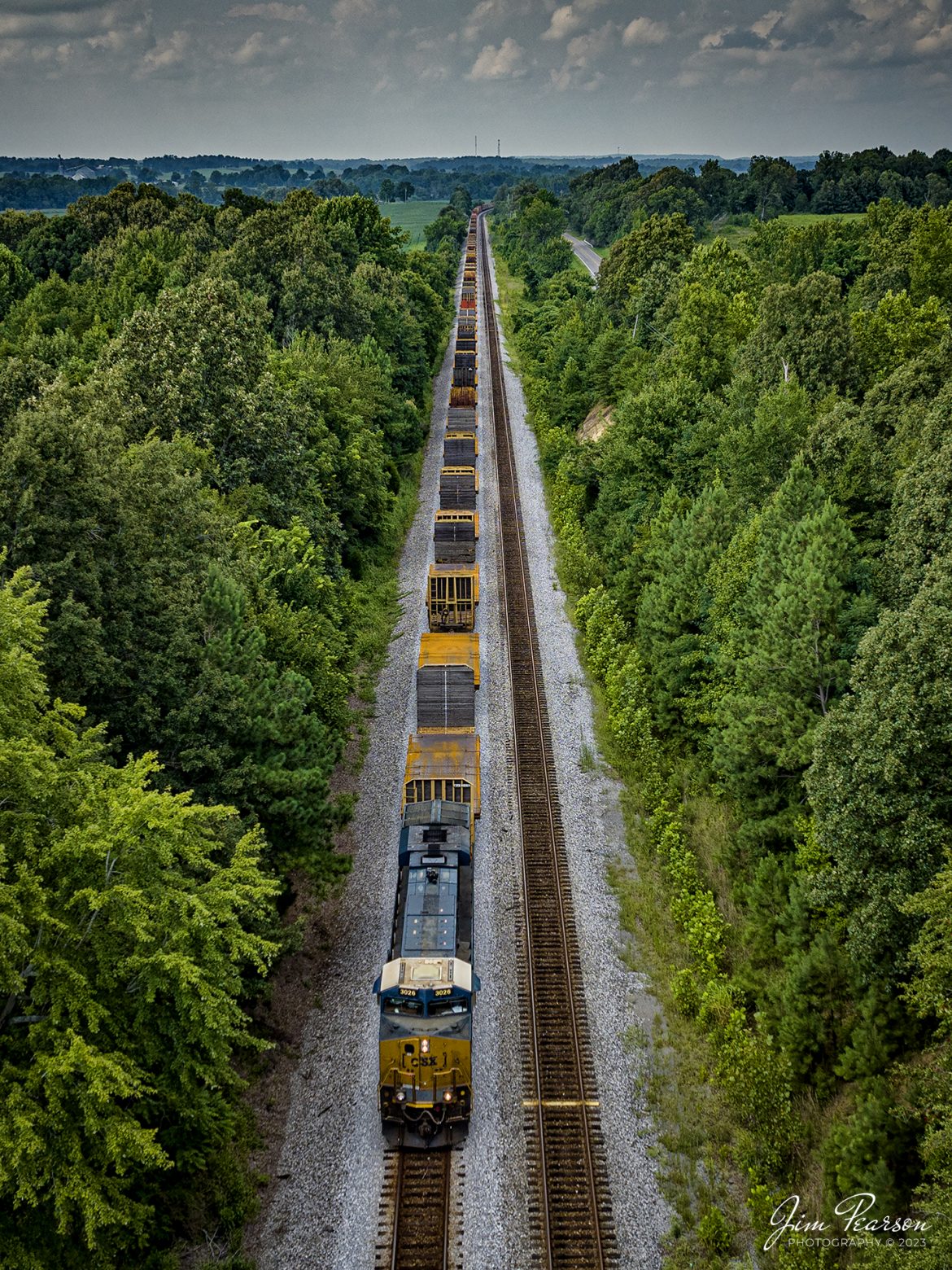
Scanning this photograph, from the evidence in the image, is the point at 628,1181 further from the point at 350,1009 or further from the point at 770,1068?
the point at 350,1009

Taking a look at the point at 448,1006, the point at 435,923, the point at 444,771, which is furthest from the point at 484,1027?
the point at 444,771

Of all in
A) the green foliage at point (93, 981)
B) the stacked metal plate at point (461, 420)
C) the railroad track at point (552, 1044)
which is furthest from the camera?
the stacked metal plate at point (461, 420)

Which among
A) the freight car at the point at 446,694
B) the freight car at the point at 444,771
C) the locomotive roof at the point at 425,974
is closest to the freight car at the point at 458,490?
the freight car at the point at 446,694

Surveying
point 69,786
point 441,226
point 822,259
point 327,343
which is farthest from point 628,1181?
point 441,226

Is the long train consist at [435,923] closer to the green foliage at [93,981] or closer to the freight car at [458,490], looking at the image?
the green foliage at [93,981]

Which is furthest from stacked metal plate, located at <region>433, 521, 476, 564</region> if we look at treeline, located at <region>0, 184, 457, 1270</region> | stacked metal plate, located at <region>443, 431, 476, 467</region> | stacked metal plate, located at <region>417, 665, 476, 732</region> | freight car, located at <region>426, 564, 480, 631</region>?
stacked metal plate, located at <region>443, 431, 476, 467</region>

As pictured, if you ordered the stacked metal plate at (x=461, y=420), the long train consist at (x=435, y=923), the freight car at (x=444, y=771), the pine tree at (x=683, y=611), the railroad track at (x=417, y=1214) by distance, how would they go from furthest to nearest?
the stacked metal plate at (x=461, y=420), the pine tree at (x=683, y=611), the freight car at (x=444, y=771), the long train consist at (x=435, y=923), the railroad track at (x=417, y=1214)

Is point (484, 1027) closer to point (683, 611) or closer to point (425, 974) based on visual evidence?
point (425, 974)
